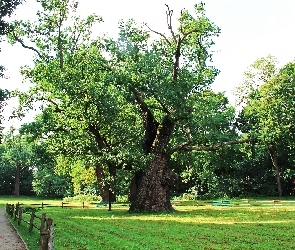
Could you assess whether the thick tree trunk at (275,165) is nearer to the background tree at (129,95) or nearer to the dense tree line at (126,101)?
the dense tree line at (126,101)

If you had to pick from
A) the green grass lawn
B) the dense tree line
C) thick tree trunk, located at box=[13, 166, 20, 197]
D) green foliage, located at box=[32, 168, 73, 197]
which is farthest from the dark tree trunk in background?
the green grass lawn

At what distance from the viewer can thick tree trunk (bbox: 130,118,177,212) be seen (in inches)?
1212

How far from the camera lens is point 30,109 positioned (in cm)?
3650

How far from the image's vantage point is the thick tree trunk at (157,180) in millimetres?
30781

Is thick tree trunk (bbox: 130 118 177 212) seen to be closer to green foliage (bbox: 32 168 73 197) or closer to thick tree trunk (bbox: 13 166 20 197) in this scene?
green foliage (bbox: 32 168 73 197)

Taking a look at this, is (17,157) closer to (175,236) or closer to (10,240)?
(10,240)

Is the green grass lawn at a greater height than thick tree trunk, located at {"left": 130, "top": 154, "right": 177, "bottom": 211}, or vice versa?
thick tree trunk, located at {"left": 130, "top": 154, "right": 177, "bottom": 211}

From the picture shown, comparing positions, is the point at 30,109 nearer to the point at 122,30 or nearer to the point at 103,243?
the point at 122,30

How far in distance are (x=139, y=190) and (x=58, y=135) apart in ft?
28.3

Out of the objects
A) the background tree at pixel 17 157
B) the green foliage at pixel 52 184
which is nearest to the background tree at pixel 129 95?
the green foliage at pixel 52 184

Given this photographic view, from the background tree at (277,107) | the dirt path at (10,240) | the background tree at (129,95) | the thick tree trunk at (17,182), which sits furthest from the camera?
the thick tree trunk at (17,182)

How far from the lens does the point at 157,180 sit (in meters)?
31.1

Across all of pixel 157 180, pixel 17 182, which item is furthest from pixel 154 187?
pixel 17 182

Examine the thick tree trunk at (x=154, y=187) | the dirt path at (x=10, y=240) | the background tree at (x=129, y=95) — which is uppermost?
the background tree at (x=129, y=95)
